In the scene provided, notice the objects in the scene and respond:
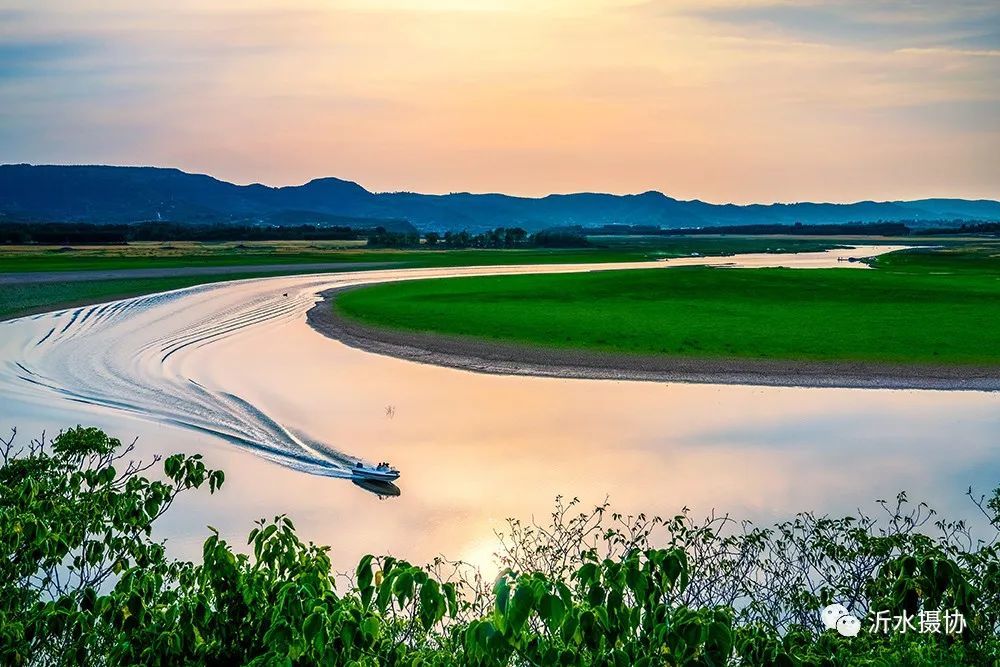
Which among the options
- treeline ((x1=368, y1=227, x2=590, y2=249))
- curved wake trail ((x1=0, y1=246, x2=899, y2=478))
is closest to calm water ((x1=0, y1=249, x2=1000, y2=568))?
curved wake trail ((x1=0, y1=246, x2=899, y2=478))

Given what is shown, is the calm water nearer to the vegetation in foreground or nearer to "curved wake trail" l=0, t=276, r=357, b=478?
"curved wake trail" l=0, t=276, r=357, b=478

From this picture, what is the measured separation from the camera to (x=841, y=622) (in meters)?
6.72

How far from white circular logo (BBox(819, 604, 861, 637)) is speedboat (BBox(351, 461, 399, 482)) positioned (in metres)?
12.8

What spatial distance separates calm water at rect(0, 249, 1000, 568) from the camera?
17703 mm

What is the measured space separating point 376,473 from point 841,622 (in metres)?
13.7

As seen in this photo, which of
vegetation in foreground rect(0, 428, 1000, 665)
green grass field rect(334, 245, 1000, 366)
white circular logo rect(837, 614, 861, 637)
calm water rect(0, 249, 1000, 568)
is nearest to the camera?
vegetation in foreground rect(0, 428, 1000, 665)

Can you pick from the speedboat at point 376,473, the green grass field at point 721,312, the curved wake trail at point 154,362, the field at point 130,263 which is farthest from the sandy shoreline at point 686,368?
the field at point 130,263

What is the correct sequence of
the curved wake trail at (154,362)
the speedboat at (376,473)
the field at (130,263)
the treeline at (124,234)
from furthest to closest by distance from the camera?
the treeline at (124,234)
the field at (130,263)
the curved wake trail at (154,362)
the speedboat at (376,473)

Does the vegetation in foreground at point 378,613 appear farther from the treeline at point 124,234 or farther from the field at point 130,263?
the treeline at point 124,234

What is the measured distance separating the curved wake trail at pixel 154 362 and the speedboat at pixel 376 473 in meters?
0.64

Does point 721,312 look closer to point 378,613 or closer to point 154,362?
point 154,362

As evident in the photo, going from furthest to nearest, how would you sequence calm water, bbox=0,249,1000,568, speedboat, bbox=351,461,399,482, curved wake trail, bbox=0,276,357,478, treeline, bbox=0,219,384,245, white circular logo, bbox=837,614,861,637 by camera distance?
treeline, bbox=0,219,384,245
curved wake trail, bbox=0,276,357,478
speedboat, bbox=351,461,399,482
calm water, bbox=0,249,1000,568
white circular logo, bbox=837,614,861,637

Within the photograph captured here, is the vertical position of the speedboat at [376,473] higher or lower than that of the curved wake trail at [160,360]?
lower

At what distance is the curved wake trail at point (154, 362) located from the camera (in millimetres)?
24002
